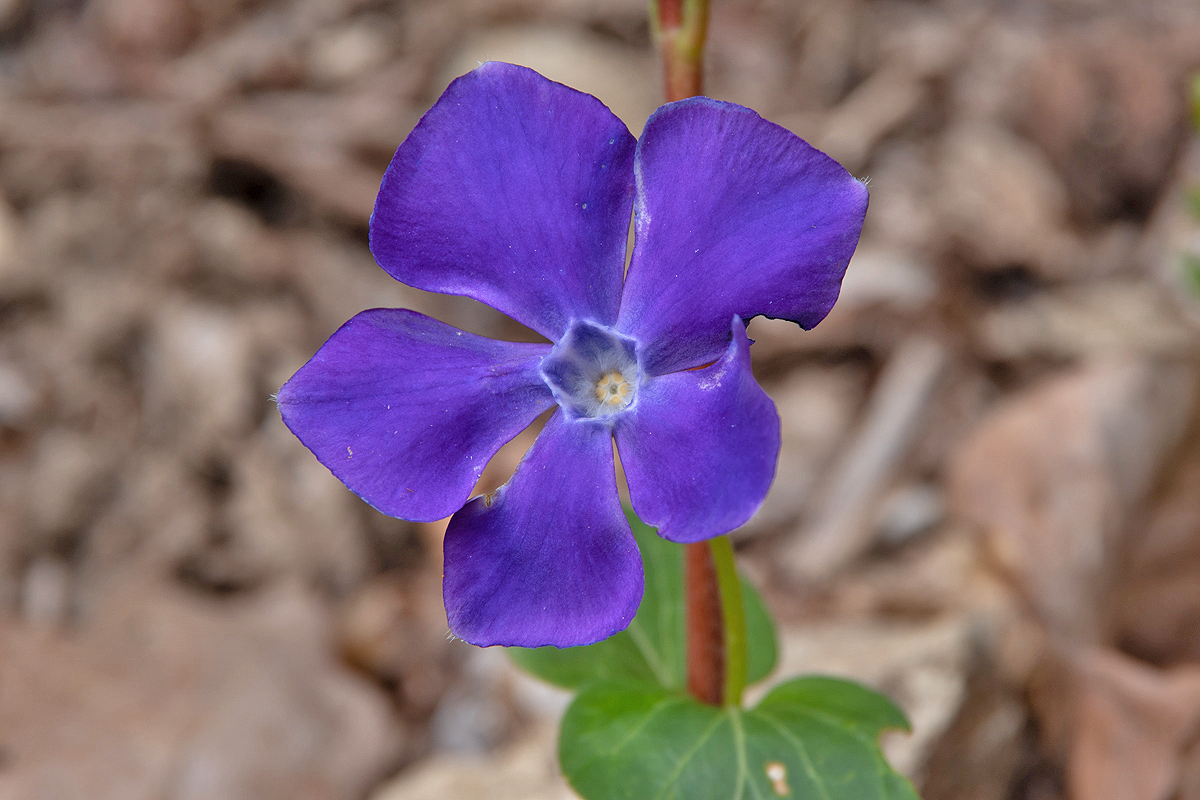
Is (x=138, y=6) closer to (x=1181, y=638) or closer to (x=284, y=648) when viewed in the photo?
(x=284, y=648)

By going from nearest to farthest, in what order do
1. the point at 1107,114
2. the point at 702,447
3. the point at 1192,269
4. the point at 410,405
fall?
the point at 702,447
the point at 410,405
the point at 1192,269
the point at 1107,114

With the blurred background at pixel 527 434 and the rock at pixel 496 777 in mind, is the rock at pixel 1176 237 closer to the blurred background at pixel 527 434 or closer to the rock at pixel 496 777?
the blurred background at pixel 527 434

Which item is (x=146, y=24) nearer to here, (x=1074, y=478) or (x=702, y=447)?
(x=1074, y=478)

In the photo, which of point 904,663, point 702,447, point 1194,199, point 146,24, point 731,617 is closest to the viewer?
point 702,447

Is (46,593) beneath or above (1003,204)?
beneath

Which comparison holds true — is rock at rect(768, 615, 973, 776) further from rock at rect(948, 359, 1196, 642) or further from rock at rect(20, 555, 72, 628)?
rock at rect(20, 555, 72, 628)

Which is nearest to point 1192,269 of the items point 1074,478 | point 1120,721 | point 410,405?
point 1074,478
